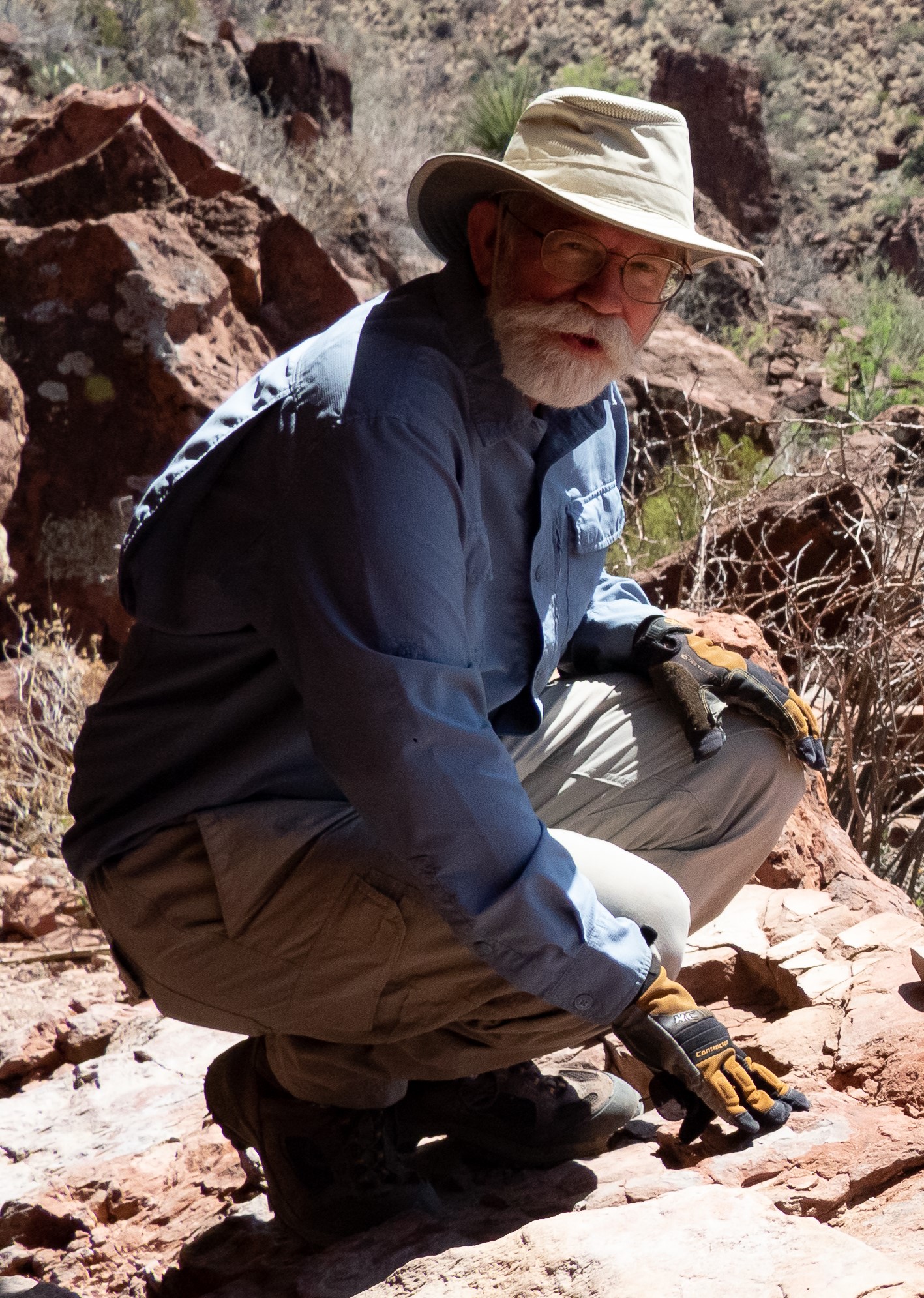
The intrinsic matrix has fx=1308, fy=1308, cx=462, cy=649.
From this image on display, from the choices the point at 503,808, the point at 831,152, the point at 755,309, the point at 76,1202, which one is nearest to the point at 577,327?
the point at 503,808

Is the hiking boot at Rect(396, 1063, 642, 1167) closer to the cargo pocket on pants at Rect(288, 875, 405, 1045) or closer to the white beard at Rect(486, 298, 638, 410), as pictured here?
the cargo pocket on pants at Rect(288, 875, 405, 1045)

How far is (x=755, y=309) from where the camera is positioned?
12688mm

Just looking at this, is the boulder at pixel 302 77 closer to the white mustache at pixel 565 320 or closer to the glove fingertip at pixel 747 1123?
the white mustache at pixel 565 320

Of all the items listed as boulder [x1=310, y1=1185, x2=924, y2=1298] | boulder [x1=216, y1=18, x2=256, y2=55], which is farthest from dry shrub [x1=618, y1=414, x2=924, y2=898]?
boulder [x1=216, y1=18, x2=256, y2=55]

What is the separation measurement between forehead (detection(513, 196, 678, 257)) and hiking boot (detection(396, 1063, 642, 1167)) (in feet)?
4.50

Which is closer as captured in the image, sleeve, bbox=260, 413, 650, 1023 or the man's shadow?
sleeve, bbox=260, 413, 650, 1023

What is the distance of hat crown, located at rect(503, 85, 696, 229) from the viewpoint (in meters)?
2.04

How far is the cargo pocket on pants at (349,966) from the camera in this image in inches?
75.9

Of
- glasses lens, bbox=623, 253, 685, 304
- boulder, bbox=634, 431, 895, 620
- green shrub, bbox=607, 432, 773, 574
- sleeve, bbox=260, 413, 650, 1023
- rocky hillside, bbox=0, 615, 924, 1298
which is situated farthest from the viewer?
green shrub, bbox=607, 432, 773, 574

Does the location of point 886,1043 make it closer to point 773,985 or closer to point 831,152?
point 773,985

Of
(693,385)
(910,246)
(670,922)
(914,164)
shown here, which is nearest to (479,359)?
(670,922)

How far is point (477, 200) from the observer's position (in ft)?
7.23

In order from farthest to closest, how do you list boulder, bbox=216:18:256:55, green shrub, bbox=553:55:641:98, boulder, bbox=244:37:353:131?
green shrub, bbox=553:55:641:98 < boulder, bbox=216:18:256:55 < boulder, bbox=244:37:353:131

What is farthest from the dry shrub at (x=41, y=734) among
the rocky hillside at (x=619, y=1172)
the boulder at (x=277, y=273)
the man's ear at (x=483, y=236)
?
the man's ear at (x=483, y=236)
